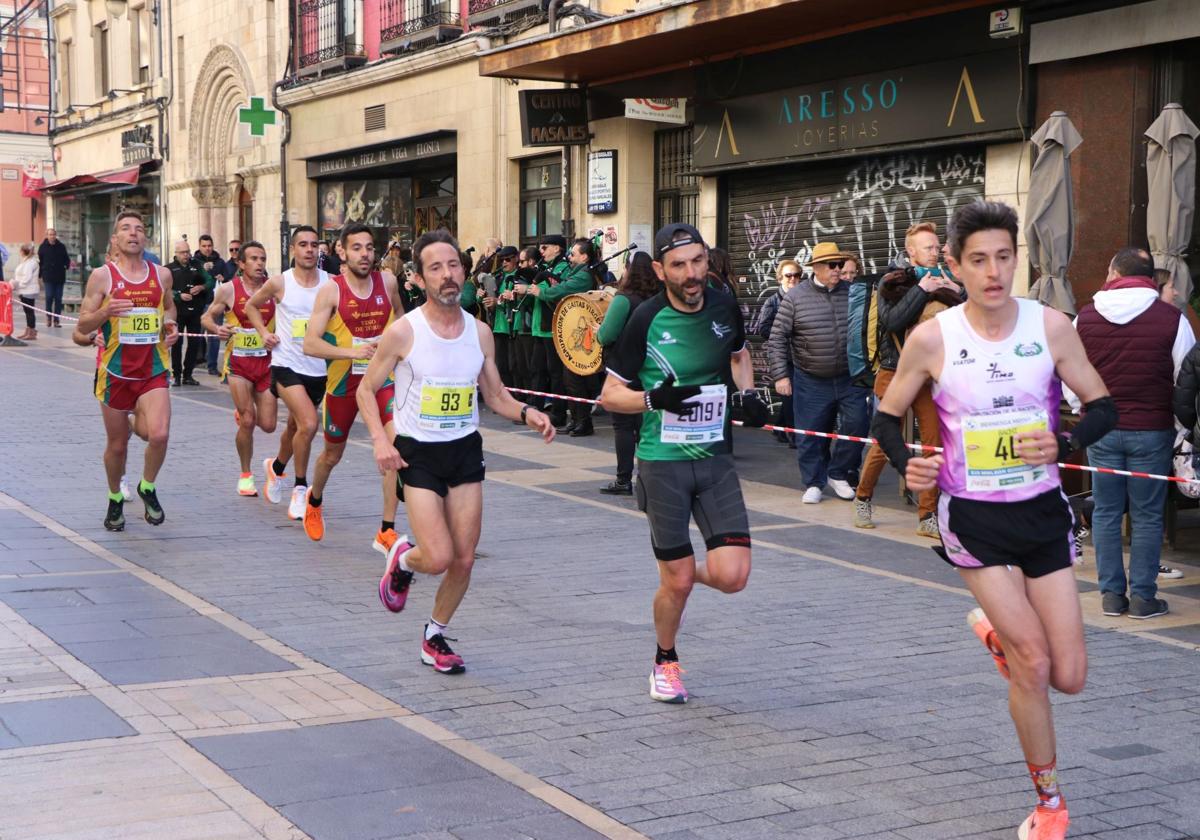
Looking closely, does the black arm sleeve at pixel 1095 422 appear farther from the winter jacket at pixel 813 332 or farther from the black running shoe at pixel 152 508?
the black running shoe at pixel 152 508

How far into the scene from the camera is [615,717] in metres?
5.88

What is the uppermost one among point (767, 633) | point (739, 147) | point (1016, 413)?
point (739, 147)

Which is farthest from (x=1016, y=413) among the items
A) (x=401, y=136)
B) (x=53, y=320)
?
(x=53, y=320)

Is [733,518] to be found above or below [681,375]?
below

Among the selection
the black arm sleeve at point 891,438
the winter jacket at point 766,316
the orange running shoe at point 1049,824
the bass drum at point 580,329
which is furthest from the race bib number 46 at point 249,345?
the orange running shoe at point 1049,824

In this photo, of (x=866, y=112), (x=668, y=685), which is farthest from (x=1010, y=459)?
(x=866, y=112)

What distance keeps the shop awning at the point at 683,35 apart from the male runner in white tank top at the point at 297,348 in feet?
18.5

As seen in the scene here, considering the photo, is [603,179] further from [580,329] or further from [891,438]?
[891,438]

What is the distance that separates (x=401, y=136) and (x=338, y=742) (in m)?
19.9

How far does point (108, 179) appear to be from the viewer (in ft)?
123

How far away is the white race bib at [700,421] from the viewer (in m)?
6.02

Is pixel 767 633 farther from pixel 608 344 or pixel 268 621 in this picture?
pixel 268 621

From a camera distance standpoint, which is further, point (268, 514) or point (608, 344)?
point (268, 514)

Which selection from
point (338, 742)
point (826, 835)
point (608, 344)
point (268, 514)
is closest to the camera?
point (826, 835)
